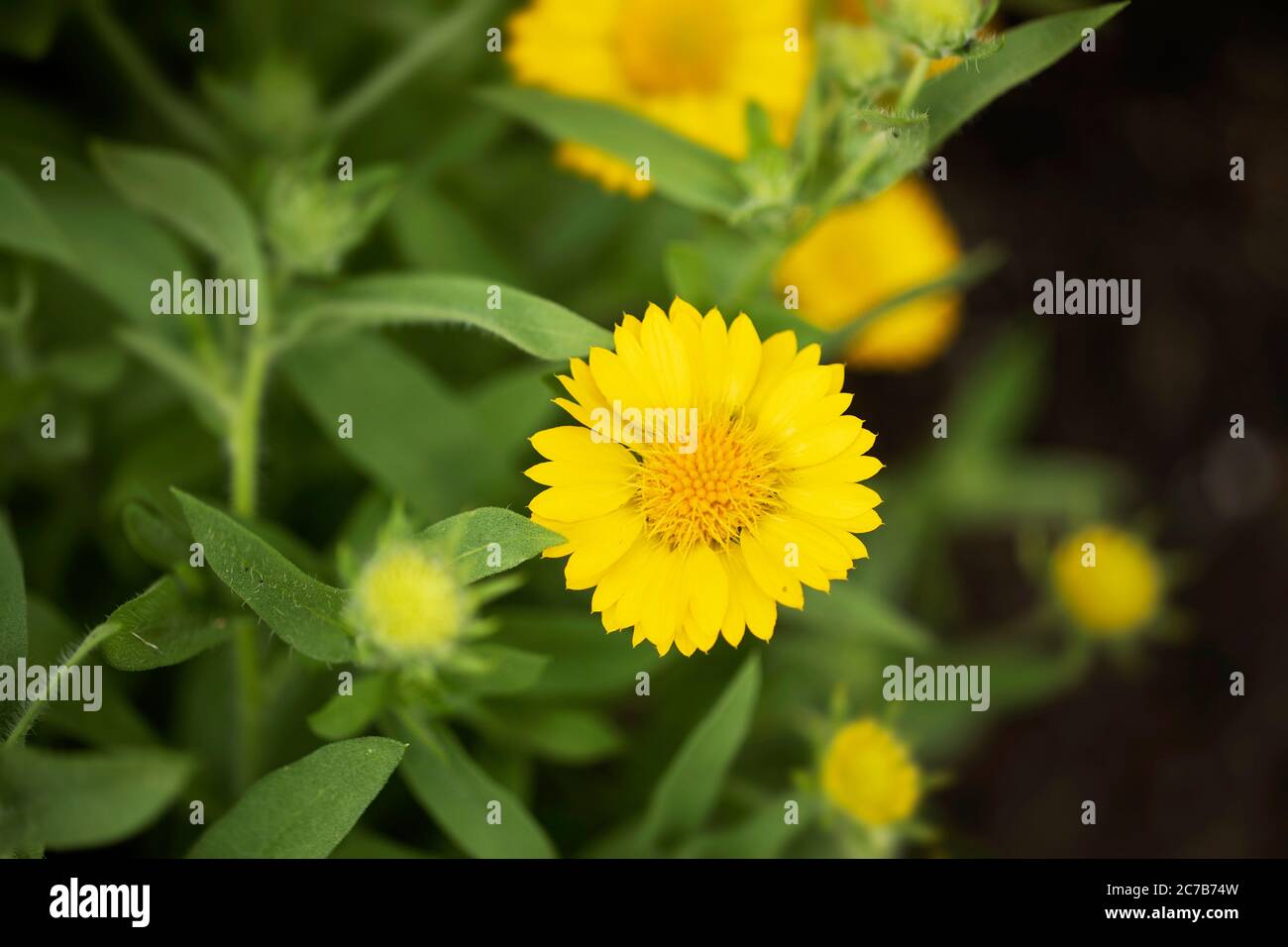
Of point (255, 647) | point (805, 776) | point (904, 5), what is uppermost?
point (904, 5)

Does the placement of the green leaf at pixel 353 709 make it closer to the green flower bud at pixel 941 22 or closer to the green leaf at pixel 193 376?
the green leaf at pixel 193 376

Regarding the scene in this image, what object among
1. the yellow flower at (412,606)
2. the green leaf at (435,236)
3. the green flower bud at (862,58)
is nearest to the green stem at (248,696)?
the yellow flower at (412,606)

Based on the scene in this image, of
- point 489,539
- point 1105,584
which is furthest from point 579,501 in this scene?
point 1105,584

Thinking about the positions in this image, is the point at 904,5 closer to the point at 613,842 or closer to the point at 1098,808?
the point at 613,842

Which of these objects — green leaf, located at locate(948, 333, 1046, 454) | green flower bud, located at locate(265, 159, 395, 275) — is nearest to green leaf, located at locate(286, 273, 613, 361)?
green flower bud, located at locate(265, 159, 395, 275)

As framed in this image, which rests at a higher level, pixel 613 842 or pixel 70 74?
pixel 70 74

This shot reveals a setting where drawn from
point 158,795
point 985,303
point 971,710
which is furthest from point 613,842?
point 985,303
